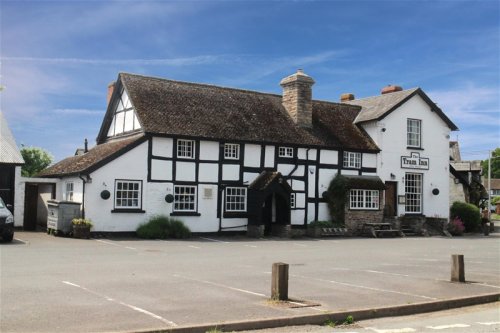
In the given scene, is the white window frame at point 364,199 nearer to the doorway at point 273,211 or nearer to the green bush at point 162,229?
the doorway at point 273,211

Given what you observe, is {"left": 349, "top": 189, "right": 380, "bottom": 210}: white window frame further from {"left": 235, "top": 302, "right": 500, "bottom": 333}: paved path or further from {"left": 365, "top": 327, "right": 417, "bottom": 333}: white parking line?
{"left": 365, "top": 327, "right": 417, "bottom": 333}: white parking line

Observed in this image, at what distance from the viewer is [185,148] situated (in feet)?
87.5

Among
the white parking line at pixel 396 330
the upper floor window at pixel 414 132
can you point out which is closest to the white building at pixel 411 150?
the upper floor window at pixel 414 132

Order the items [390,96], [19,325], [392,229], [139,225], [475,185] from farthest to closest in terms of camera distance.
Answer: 1. [475,185]
2. [390,96]
3. [392,229]
4. [139,225]
5. [19,325]

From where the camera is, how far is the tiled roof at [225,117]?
26.6 metres

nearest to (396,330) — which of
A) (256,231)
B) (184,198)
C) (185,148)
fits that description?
(256,231)

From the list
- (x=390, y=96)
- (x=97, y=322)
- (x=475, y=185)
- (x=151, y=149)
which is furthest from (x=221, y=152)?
(x=475, y=185)

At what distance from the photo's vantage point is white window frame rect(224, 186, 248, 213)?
2767 cm

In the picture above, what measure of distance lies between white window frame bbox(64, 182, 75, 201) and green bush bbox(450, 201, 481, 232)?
76.3ft

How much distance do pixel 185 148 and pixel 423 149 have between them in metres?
15.2

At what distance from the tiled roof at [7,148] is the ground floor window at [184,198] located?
288 inches

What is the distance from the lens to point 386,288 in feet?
41.6

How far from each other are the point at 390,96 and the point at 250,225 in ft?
43.2

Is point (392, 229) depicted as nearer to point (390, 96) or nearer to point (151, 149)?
point (390, 96)
